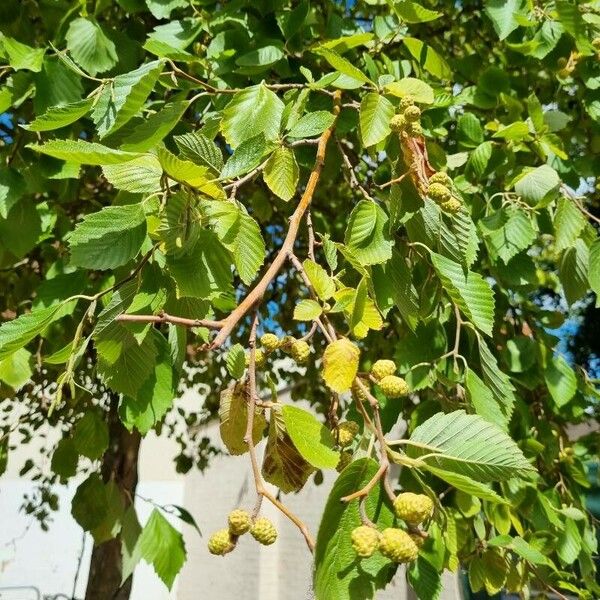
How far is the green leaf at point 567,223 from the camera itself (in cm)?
133

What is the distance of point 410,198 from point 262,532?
54 centimetres

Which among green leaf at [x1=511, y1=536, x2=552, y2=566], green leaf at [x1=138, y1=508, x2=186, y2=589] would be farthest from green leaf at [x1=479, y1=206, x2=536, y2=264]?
green leaf at [x1=138, y1=508, x2=186, y2=589]

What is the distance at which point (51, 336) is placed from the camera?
6.06 feet

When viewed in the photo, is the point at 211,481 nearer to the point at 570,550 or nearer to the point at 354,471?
the point at 570,550

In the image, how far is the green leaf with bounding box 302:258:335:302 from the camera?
2.50 ft

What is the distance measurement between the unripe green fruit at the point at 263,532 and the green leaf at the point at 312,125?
1.93 feet

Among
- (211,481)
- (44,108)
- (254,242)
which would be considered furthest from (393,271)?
(211,481)

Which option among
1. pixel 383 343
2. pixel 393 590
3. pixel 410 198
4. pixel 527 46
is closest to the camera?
pixel 410 198

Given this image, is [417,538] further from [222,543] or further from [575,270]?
[575,270]

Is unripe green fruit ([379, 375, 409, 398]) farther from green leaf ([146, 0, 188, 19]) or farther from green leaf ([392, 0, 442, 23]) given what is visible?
green leaf ([146, 0, 188, 19])

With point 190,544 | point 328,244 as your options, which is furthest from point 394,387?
point 190,544

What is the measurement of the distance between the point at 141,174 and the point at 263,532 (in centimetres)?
41

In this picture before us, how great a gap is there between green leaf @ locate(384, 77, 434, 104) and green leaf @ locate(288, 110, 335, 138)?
0.15 meters

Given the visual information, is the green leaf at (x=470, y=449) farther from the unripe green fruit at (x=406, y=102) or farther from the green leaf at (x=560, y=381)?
the green leaf at (x=560, y=381)
